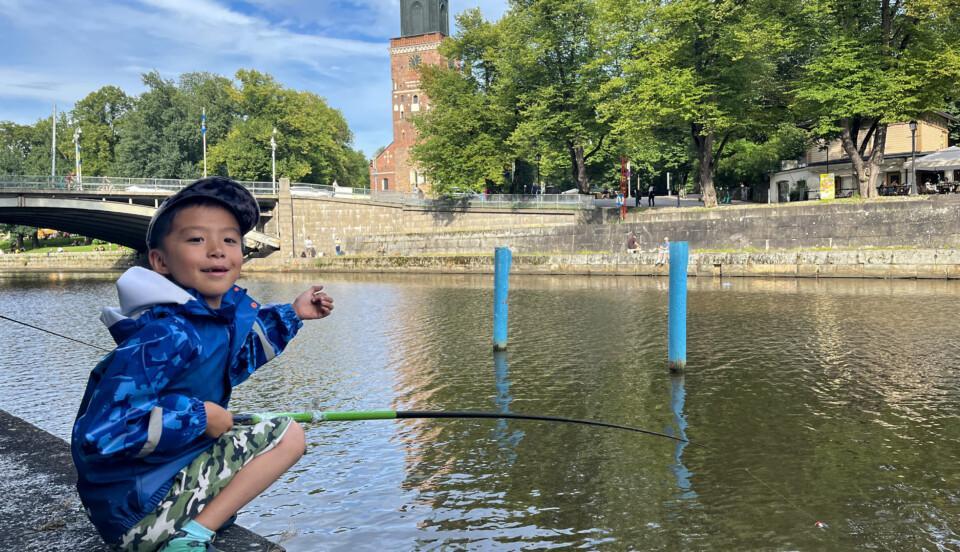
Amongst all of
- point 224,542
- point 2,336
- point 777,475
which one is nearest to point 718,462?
point 777,475

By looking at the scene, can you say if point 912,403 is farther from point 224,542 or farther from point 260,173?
point 260,173

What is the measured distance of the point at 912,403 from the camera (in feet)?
30.8

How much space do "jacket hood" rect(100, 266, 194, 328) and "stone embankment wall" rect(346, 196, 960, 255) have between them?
31.0 m

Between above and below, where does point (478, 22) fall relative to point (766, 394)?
above

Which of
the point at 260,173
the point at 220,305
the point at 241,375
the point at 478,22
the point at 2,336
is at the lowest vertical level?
the point at 2,336

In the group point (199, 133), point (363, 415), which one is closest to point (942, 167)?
point (363, 415)

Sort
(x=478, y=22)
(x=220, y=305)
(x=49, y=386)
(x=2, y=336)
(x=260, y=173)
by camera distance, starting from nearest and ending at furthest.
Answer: (x=220, y=305)
(x=49, y=386)
(x=2, y=336)
(x=478, y=22)
(x=260, y=173)

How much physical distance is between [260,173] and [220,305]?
64.5 meters

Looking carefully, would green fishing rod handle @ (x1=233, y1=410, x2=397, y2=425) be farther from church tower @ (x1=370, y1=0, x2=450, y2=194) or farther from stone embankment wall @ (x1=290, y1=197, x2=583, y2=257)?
church tower @ (x1=370, y1=0, x2=450, y2=194)

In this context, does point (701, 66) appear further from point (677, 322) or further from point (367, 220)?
point (677, 322)

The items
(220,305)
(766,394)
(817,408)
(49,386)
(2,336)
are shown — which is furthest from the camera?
(2,336)

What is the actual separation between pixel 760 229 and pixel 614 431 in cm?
2623

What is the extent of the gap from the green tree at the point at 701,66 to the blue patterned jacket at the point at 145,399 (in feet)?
115

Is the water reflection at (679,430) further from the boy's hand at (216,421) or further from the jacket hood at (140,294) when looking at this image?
the jacket hood at (140,294)
